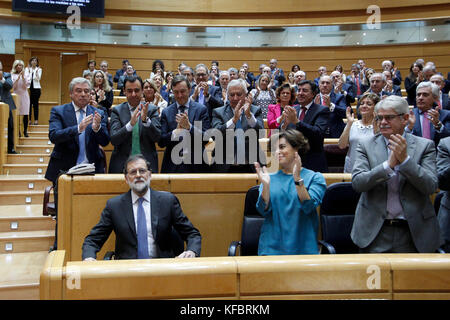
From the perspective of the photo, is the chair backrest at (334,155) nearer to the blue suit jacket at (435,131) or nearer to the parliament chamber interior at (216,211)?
the parliament chamber interior at (216,211)

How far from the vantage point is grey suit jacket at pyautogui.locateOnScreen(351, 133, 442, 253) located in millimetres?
2045

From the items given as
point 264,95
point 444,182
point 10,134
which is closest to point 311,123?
point 444,182

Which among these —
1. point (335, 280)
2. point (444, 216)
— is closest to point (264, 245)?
point (335, 280)

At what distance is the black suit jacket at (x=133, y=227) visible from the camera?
233 cm

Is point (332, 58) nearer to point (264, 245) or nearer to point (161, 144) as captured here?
point (161, 144)

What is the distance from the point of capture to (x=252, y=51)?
35.7 feet

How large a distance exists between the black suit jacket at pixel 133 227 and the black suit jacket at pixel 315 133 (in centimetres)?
102

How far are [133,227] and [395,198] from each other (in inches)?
49.4

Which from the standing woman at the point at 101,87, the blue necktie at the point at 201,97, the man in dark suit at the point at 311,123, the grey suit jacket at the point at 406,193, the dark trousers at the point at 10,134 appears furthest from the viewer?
the dark trousers at the point at 10,134

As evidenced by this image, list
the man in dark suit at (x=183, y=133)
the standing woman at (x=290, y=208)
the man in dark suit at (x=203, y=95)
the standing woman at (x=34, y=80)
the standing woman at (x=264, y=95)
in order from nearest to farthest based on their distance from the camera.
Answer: the standing woman at (x=290, y=208) < the man in dark suit at (x=183, y=133) < the man in dark suit at (x=203, y=95) < the standing woman at (x=264, y=95) < the standing woman at (x=34, y=80)

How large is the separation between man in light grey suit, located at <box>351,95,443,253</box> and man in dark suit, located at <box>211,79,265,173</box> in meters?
1.12

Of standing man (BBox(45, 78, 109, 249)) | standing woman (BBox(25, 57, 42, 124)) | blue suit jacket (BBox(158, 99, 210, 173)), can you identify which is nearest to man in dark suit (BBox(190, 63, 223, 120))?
blue suit jacket (BBox(158, 99, 210, 173))

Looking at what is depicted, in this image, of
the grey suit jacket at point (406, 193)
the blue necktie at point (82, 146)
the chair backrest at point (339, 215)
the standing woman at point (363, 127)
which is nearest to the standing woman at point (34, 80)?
the blue necktie at point (82, 146)

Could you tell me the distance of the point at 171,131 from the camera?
10.8 ft
